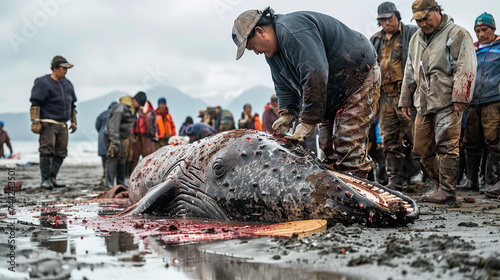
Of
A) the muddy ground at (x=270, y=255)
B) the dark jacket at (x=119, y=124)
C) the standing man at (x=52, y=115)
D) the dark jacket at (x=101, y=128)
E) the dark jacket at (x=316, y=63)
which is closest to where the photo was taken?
the muddy ground at (x=270, y=255)

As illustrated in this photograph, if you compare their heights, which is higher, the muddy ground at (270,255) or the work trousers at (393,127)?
the work trousers at (393,127)

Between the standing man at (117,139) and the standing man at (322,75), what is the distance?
6.51 m

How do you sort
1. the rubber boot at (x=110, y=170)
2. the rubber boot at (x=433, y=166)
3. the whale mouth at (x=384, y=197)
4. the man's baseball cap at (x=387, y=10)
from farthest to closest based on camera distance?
the rubber boot at (x=110, y=170)
the man's baseball cap at (x=387, y=10)
the rubber boot at (x=433, y=166)
the whale mouth at (x=384, y=197)

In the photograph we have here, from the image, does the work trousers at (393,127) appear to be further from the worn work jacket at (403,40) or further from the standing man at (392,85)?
the worn work jacket at (403,40)

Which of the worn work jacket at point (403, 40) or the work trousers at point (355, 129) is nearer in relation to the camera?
the work trousers at point (355, 129)

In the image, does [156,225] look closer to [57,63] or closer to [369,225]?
[369,225]

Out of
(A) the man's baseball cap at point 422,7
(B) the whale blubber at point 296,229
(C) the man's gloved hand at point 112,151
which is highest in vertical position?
(A) the man's baseball cap at point 422,7

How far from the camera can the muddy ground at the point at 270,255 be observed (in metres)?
2.71

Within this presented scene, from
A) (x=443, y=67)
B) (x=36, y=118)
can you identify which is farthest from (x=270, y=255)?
(x=36, y=118)

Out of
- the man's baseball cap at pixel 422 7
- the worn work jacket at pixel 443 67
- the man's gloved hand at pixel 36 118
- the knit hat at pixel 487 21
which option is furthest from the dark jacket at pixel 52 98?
the knit hat at pixel 487 21

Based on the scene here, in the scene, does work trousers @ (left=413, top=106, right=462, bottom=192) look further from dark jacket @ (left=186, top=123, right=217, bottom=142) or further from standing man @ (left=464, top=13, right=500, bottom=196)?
dark jacket @ (left=186, top=123, right=217, bottom=142)

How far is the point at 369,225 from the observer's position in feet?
13.6

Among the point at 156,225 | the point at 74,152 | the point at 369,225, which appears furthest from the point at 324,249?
the point at 74,152

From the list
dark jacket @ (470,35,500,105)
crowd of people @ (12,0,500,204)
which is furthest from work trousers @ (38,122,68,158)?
dark jacket @ (470,35,500,105)
